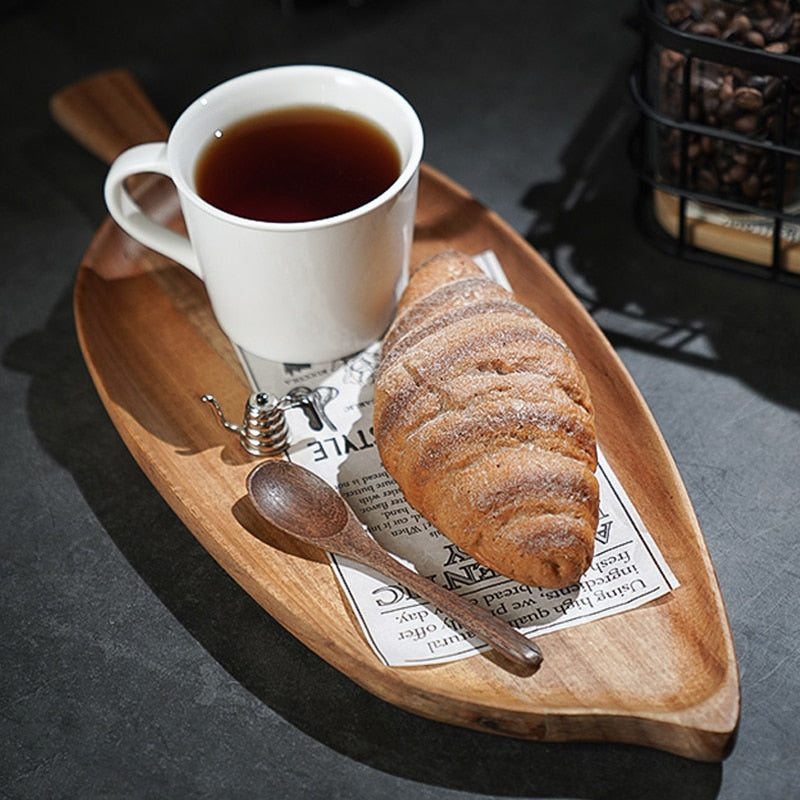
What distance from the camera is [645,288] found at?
993mm

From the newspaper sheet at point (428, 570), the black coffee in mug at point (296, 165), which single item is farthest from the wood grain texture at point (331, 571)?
the black coffee in mug at point (296, 165)

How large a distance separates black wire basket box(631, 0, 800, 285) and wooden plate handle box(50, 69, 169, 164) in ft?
1.53

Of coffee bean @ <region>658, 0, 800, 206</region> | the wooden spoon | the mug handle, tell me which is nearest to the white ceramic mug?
the mug handle

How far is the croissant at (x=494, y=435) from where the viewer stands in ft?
2.28

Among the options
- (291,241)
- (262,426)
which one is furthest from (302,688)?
(291,241)

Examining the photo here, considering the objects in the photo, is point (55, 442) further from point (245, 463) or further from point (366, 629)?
point (366, 629)

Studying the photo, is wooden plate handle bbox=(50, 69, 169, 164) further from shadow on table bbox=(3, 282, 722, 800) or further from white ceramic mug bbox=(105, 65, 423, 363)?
shadow on table bbox=(3, 282, 722, 800)

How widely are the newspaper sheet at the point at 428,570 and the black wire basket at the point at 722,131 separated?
297 mm

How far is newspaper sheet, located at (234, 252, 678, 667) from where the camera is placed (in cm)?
70

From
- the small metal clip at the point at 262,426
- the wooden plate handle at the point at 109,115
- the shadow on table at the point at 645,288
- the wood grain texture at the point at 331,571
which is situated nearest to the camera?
the wood grain texture at the point at 331,571

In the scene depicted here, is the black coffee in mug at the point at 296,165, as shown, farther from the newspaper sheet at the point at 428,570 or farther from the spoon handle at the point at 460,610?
the spoon handle at the point at 460,610

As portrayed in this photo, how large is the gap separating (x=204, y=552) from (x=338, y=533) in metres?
0.12

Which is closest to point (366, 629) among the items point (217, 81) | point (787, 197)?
point (787, 197)

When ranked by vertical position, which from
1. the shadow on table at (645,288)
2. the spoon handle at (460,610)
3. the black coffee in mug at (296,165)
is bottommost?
the shadow on table at (645,288)
